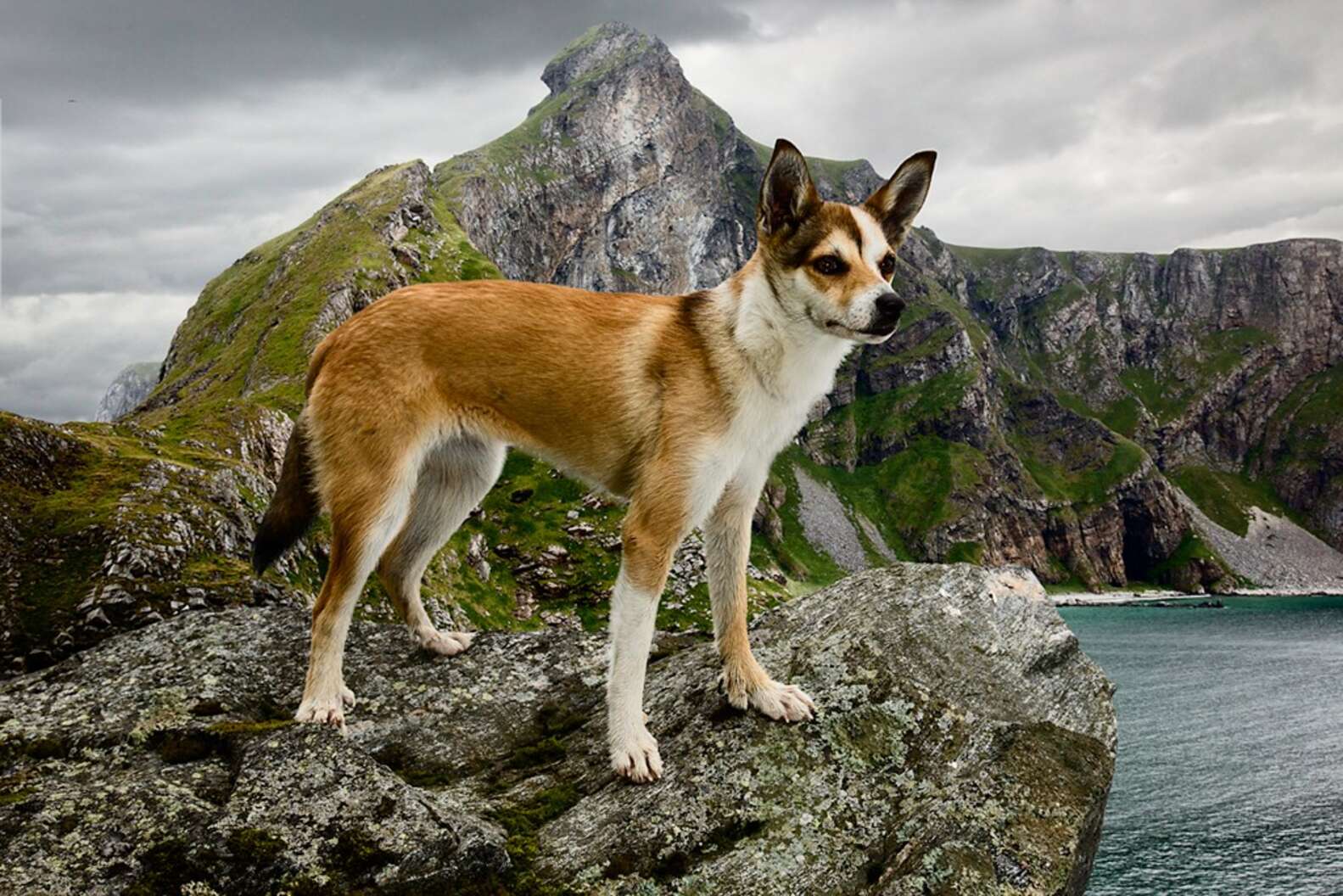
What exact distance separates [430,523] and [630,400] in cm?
356

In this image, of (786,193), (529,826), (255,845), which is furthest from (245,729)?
(786,193)

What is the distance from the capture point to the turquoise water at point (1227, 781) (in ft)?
186

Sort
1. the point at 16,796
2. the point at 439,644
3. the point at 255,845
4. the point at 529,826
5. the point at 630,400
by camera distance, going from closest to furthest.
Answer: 1. the point at 255,845
2. the point at 16,796
3. the point at 529,826
4. the point at 630,400
5. the point at 439,644

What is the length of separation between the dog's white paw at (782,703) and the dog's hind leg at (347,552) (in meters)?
4.23

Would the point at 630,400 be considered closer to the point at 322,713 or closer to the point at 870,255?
the point at 870,255

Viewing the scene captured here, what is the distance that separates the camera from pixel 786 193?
8.30 m

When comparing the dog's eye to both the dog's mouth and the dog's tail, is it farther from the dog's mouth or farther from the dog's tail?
the dog's tail

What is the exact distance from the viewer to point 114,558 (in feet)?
39.3

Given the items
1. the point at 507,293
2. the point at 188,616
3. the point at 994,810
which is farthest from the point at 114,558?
the point at 994,810

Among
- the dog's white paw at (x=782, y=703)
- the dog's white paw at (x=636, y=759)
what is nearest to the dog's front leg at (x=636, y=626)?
the dog's white paw at (x=636, y=759)

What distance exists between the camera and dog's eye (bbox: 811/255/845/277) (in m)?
8.11

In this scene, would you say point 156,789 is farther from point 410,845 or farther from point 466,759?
point 466,759

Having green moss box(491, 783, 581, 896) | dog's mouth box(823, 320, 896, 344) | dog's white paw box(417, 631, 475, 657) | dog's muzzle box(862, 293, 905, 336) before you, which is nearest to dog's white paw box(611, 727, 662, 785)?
green moss box(491, 783, 581, 896)

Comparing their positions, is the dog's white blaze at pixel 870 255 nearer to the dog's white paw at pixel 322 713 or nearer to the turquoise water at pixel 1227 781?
the dog's white paw at pixel 322 713
